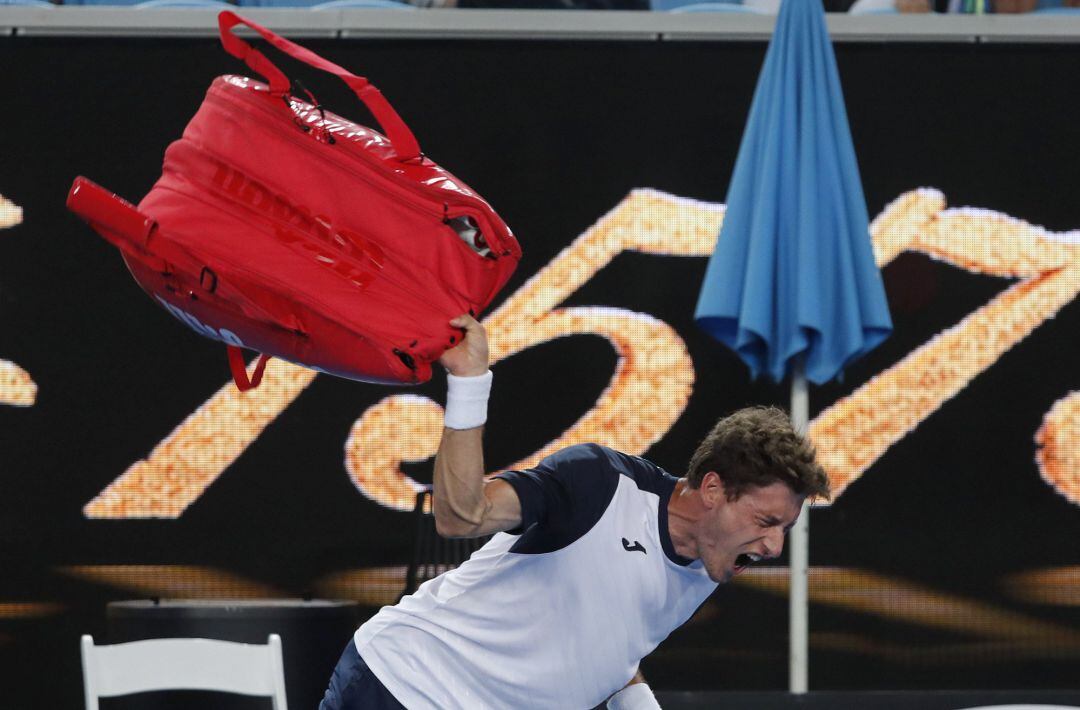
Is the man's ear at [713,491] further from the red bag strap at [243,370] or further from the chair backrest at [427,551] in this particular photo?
the chair backrest at [427,551]

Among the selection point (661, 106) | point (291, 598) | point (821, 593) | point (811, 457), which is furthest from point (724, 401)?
point (811, 457)

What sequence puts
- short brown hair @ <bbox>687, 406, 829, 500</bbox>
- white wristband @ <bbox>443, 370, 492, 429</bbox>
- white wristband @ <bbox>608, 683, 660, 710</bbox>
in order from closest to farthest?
white wristband @ <bbox>443, 370, 492, 429</bbox>, short brown hair @ <bbox>687, 406, 829, 500</bbox>, white wristband @ <bbox>608, 683, 660, 710</bbox>

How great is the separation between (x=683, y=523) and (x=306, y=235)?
0.79m

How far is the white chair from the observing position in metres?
3.25

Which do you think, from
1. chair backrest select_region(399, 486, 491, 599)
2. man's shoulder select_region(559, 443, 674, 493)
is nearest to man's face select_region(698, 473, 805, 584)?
man's shoulder select_region(559, 443, 674, 493)

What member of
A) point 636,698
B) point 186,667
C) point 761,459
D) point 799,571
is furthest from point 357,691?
point 799,571

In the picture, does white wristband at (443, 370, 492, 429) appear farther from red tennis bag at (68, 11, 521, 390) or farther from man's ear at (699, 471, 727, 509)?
man's ear at (699, 471, 727, 509)

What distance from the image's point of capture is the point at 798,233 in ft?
12.3

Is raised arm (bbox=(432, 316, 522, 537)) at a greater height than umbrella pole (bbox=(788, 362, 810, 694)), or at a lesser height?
greater

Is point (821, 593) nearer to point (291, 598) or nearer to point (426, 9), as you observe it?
point (291, 598)

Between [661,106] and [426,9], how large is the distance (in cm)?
80

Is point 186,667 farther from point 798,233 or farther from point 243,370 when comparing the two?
point 798,233

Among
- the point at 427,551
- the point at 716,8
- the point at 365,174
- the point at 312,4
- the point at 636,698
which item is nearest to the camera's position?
the point at 365,174

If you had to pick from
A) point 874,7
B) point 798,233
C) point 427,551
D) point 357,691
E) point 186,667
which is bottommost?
point 427,551
